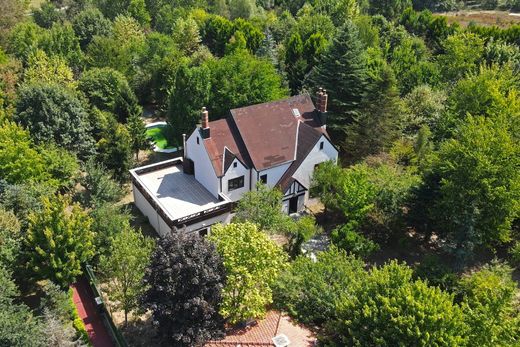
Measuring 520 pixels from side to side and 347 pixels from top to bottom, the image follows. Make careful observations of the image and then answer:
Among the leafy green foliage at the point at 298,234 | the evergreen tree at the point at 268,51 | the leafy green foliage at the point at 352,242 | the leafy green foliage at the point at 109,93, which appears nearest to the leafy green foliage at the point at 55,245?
the leafy green foliage at the point at 298,234

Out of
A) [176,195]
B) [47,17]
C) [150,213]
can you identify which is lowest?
[150,213]

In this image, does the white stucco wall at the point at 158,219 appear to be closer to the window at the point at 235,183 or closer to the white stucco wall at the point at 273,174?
the window at the point at 235,183

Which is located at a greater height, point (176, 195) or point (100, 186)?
point (100, 186)

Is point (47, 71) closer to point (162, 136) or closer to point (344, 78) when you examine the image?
point (162, 136)

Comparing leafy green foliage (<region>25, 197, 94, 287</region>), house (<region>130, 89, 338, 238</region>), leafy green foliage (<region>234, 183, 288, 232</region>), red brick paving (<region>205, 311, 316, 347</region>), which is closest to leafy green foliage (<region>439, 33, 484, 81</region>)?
house (<region>130, 89, 338, 238</region>)

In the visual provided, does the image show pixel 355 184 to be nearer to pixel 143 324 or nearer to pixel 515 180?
pixel 515 180

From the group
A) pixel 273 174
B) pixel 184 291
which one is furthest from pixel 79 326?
pixel 273 174

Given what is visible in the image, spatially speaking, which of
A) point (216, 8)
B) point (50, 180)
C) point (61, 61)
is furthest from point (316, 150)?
point (216, 8)

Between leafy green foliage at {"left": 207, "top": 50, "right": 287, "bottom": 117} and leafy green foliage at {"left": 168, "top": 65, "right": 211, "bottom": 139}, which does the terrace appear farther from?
leafy green foliage at {"left": 207, "top": 50, "right": 287, "bottom": 117}
